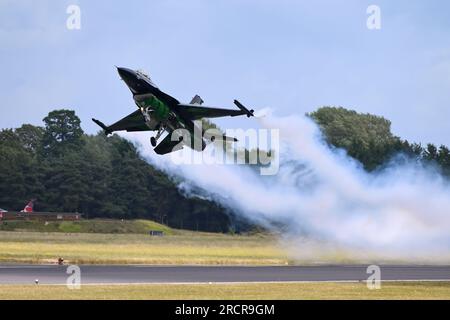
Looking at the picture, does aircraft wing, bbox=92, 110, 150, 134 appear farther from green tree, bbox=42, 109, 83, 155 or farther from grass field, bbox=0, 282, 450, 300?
green tree, bbox=42, 109, 83, 155

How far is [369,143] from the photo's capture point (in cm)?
8700

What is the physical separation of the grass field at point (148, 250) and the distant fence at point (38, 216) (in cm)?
2662

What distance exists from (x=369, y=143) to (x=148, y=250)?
2857 centimetres

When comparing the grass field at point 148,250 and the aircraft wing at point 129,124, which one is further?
the grass field at point 148,250

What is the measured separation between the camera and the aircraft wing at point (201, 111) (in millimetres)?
52062

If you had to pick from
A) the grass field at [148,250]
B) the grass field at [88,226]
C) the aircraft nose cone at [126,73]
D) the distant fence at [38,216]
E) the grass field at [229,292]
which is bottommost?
the grass field at [229,292]

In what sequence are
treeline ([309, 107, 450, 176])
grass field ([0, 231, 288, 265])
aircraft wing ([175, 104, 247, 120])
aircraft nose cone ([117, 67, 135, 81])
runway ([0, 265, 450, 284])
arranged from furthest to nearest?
treeline ([309, 107, 450, 176]), grass field ([0, 231, 288, 265]), aircraft wing ([175, 104, 247, 120]), aircraft nose cone ([117, 67, 135, 81]), runway ([0, 265, 450, 284])

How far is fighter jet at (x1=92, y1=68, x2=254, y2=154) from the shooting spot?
165 feet

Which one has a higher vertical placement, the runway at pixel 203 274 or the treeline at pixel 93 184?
the treeline at pixel 93 184

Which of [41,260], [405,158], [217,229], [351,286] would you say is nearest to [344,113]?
[217,229]

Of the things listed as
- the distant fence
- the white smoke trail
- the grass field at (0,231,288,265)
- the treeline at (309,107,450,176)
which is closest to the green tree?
the distant fence

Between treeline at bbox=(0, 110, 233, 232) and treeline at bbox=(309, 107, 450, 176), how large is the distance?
62.1ft

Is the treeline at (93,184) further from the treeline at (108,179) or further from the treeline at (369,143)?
the treeline at (369,143)

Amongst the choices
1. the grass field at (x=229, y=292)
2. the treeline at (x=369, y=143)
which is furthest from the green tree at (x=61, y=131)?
the grass field at (x=229, y=292)
